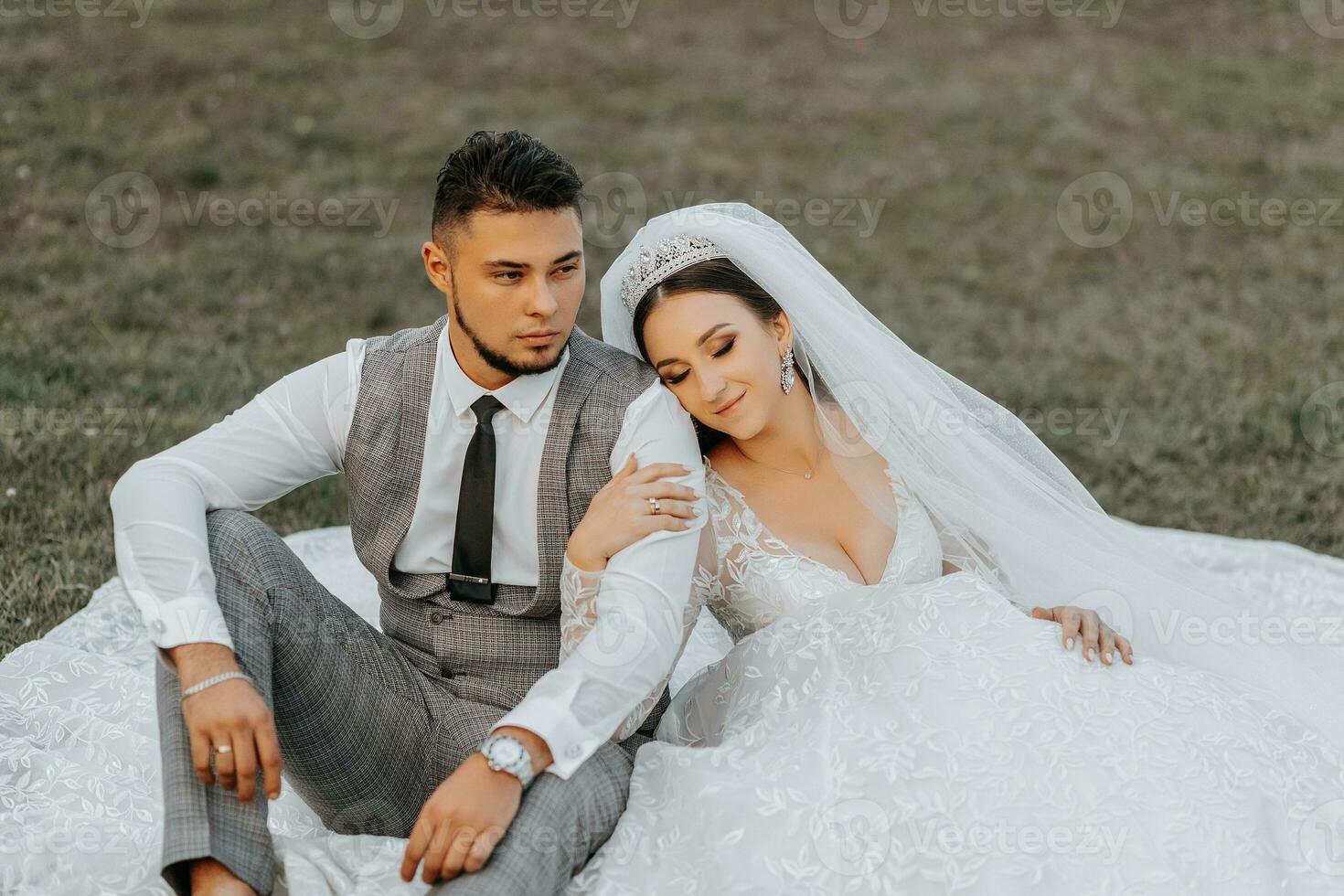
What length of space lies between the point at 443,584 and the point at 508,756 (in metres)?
0.81

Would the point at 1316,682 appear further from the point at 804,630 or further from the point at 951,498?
the point at 804,630

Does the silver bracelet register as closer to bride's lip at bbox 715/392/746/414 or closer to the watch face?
the watch face

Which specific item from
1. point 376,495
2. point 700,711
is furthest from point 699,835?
point 376,495

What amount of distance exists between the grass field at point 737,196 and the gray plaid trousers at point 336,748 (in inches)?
77.6

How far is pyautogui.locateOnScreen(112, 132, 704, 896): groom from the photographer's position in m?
2.85

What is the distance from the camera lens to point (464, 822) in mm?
2793

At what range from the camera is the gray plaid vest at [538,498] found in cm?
349

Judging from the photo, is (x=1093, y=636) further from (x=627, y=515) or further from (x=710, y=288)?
(x=710, y=288)

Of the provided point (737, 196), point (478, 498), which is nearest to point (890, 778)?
point (478, 498)

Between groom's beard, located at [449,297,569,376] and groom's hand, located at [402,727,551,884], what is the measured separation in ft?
3.36

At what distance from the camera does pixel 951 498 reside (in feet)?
12.9

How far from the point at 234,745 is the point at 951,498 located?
213 centimetres

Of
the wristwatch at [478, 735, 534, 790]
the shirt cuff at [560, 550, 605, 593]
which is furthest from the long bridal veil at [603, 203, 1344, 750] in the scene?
the wristwatch at [478, 735, 534, 790]

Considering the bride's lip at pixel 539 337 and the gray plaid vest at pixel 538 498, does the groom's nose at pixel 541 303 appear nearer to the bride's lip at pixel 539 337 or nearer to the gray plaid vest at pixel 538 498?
the bride's lip at pixel 539 337
